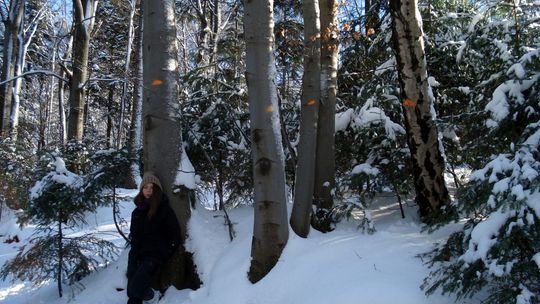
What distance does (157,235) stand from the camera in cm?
489

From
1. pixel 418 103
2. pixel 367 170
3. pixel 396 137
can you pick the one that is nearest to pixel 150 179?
pixel 367 170

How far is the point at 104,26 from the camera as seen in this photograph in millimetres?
21219

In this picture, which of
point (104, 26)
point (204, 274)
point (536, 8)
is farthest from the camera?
point (104, 26)

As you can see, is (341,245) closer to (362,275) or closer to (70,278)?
(362,275)

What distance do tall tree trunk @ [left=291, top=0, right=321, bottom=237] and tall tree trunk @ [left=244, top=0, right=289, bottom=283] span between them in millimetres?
273

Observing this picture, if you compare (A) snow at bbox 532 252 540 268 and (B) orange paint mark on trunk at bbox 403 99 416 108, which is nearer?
(A) snow at bbox 532 252 540 268

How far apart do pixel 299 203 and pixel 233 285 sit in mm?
1085

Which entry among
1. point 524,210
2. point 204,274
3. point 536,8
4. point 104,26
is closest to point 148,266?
point 204,274

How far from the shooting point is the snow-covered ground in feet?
11.4

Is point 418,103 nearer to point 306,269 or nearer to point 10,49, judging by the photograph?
point 306,269

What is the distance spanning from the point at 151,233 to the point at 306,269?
1839 mm

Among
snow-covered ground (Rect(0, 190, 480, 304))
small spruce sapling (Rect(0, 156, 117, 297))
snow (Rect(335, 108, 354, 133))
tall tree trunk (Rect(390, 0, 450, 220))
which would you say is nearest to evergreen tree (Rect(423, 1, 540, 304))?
snow-covered ground (Rect(0, 190, 480, 304))

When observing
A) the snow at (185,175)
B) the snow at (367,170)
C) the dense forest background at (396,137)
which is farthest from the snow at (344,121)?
the snow at (185,175)

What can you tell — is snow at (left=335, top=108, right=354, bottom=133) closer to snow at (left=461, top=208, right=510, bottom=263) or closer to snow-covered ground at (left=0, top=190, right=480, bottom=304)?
snow-covered ground at (left=0, top=190, right=480, bottom=304)
